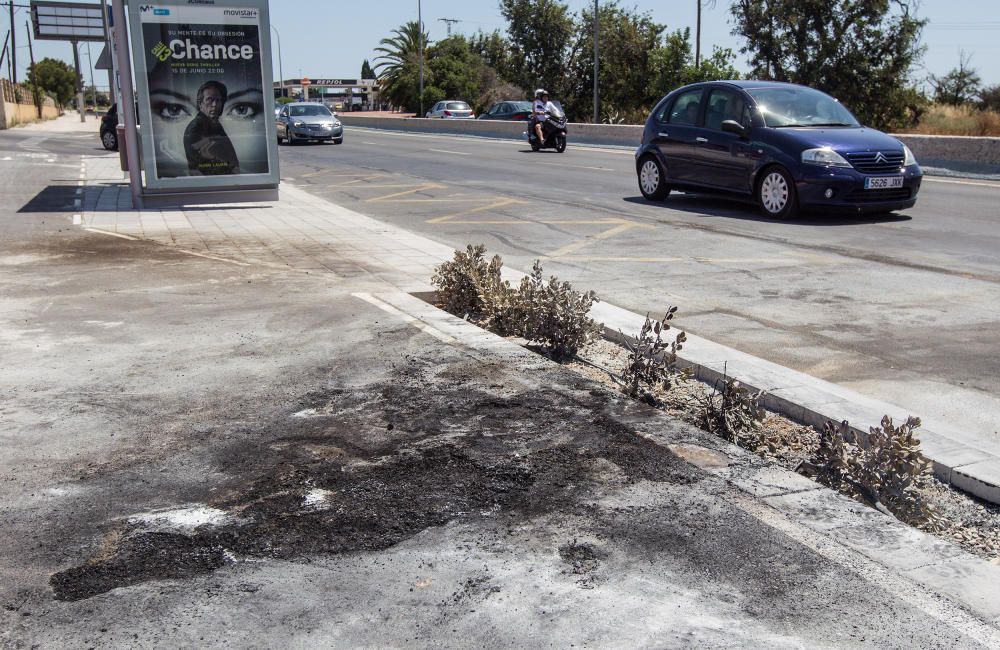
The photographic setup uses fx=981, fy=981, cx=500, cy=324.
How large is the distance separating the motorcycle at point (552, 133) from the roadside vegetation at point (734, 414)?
21.8m

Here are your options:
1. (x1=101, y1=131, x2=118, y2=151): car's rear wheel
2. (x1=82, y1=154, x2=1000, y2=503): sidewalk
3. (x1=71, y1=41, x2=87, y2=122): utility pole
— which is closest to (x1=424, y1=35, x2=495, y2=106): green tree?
(x1=71, y1=41, x2=87, y2=122): utility pole

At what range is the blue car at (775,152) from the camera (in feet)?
40.2

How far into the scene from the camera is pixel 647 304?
788 centimetres

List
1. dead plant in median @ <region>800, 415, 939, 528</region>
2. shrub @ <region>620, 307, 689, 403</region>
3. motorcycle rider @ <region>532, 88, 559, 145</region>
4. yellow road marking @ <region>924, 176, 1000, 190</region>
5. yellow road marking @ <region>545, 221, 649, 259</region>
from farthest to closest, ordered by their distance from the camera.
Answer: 1. motorcycle rider @ <region>532, 88, 559, 145</region>
2. yellow road marking @ <region>924, 176, 1000, 190</region>
3. yellow road marking @ <region>545, 221, 649, 259</region>
4. shrub @ <region>620, 307, 689, 403</region>
5. dead plant in median @ <region>800, 415, 939, 528</region>

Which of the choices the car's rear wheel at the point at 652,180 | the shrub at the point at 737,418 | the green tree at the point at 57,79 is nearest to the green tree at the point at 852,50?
the car's rear wheel at the point at 652,180

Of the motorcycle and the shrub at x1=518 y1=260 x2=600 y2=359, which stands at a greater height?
the motorcycle

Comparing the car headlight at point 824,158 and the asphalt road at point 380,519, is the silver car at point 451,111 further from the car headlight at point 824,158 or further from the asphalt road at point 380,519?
the asphalt road at point 380,519

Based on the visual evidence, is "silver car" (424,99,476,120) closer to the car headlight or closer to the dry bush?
the dry bush

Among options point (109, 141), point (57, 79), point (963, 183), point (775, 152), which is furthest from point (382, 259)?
point (57, 79)

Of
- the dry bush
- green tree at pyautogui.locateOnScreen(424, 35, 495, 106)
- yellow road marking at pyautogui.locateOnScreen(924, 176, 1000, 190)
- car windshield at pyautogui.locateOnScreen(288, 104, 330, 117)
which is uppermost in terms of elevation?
green tree at pyautogui.locateOnScreen(424, 35, 495, 106)

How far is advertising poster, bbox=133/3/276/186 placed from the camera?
14.0 meters

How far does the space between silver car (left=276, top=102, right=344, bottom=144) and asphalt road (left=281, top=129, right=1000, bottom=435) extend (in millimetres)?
14567

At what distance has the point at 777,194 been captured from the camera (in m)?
12.9

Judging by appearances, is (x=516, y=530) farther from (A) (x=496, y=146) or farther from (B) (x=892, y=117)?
(B) (x=892, y=117)
